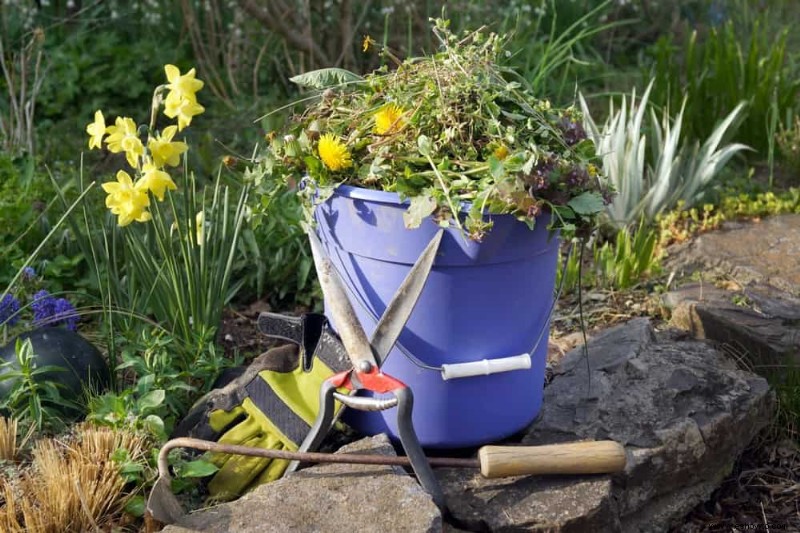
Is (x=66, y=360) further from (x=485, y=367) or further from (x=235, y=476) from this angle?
(x=485, y=367)

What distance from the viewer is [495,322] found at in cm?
203

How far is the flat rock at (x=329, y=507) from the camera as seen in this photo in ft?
5.99

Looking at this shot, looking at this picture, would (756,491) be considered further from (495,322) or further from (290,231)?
(290,231)

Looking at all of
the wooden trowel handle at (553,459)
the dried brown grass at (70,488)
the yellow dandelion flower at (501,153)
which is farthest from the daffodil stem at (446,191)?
the dried brown grass at (70,488)

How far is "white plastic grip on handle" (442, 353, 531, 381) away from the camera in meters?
2.02

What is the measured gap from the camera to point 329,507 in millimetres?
1880

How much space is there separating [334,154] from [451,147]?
254 mm

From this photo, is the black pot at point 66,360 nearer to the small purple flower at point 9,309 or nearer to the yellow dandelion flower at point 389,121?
the small purple flower at point 9,309

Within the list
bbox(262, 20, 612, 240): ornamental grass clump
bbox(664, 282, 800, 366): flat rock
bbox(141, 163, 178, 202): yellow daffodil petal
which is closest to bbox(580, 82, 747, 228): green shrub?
bbox(664, 282, 800, 366): flat rock

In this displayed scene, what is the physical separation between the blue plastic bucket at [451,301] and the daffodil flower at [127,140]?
463mm

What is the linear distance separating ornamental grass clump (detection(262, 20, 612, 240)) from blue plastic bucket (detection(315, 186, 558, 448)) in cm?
6

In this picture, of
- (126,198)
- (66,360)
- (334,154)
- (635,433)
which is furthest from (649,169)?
(66,360)

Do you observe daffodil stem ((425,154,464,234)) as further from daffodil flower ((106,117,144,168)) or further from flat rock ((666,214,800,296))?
flat rock ((666,214,800,296))

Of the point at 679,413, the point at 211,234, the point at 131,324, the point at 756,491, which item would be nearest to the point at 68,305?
the point at 131,324
